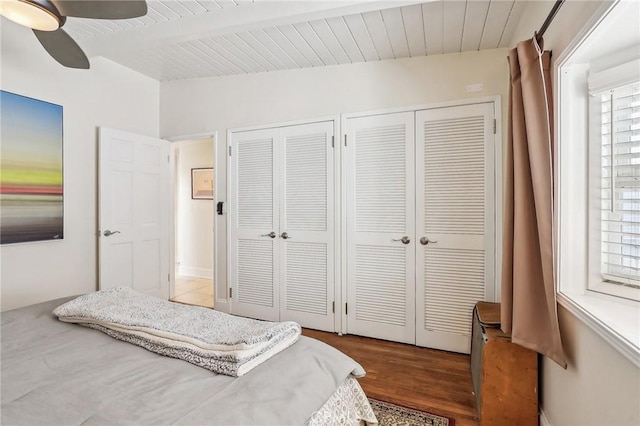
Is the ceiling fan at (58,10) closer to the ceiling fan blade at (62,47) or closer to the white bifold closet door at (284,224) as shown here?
the ceiling fan blade at (62,47)

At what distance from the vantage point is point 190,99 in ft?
11.9

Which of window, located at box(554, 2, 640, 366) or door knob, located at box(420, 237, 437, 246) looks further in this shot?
door knob, located at box(420, 237, 437, 246)

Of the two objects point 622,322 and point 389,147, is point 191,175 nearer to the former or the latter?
point 389,147

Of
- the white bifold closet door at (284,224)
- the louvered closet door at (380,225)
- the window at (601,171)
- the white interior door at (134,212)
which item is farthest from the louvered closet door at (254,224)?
the window at (601,171)

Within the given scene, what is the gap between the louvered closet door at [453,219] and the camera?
2.54 m

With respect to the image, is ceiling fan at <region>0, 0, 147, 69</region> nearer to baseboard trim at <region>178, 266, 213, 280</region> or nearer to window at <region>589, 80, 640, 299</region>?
window at <region>589, 80, 640, 299</region>

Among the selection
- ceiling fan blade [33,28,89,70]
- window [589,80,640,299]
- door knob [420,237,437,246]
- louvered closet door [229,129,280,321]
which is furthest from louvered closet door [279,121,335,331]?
window [589,80,640,299]

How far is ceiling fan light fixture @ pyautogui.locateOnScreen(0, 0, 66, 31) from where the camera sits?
142 centimetres

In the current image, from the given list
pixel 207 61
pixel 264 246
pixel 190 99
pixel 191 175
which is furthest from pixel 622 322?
pixel 191 175

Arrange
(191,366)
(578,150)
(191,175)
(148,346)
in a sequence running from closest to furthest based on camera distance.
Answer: (191,366), (148,346), (578,150), (191,175)

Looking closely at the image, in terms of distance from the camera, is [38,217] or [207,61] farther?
[207,61]

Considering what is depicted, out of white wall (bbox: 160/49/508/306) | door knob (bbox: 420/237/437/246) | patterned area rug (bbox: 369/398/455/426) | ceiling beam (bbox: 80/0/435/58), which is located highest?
ceiling beam (bbox: 80/0/435/58)

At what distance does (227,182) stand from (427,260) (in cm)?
218

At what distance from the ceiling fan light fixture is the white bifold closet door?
1.86 m
